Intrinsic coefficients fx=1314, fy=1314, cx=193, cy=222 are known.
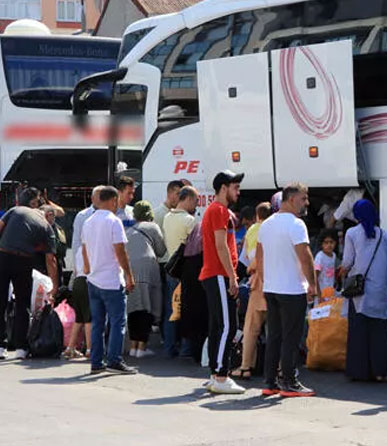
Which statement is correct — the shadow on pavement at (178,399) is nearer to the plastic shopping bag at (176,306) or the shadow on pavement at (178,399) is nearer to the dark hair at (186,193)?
the plastic shopping bag at (176,306)

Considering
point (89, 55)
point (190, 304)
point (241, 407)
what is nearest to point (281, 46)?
point (190, 304)

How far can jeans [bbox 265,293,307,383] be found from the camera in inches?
420

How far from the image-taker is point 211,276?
11.0 meters

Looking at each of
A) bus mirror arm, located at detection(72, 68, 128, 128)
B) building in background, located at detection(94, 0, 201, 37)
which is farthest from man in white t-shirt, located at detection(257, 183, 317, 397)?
building in background, located at detection(94, 0, 201, 37)

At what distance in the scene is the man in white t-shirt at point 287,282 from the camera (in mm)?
10625

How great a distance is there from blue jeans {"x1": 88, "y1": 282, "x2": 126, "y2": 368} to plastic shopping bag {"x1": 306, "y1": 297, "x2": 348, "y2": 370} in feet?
5.86

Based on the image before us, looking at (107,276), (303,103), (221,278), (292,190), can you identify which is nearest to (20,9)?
(303,103)

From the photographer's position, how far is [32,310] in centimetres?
1380

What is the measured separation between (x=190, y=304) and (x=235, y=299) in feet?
6.45

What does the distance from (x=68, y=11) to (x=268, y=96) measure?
214ft

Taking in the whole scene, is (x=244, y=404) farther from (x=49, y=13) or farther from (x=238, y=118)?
(x=49, y=13)

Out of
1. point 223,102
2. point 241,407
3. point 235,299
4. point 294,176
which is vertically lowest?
point 241,407

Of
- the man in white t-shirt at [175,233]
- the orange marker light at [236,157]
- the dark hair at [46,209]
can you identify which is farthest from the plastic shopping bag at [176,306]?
the dark hair at [46,209]

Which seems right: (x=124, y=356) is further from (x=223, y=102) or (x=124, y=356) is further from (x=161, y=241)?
(x=223, y=102)
